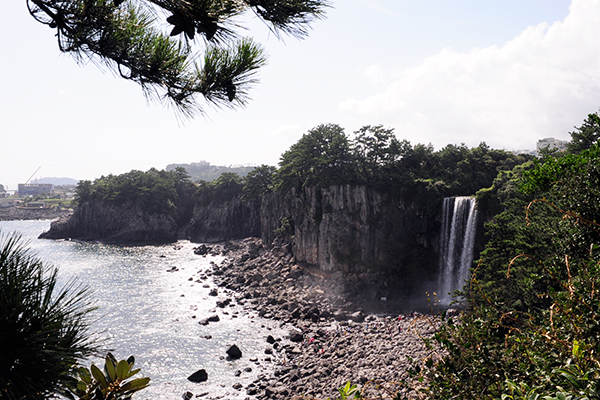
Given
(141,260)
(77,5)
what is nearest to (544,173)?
(77,5)

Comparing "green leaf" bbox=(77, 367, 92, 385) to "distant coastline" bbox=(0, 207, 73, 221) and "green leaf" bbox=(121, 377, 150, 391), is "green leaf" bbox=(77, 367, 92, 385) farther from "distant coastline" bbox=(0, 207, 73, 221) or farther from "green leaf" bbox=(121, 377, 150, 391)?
"distant coastline" bbox=(0, 207, 73, 221)

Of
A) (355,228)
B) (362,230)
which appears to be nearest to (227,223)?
(355,228)

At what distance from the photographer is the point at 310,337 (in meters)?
24.3

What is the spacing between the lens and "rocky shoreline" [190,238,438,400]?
18.3 m

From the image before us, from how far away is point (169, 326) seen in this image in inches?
1058

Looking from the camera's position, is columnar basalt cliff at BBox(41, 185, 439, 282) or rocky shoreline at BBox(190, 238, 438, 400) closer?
rocky shoreline at BBox(190, 238, 438, 400)

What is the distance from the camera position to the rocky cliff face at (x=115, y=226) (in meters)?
66.0

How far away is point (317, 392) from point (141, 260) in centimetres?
4039

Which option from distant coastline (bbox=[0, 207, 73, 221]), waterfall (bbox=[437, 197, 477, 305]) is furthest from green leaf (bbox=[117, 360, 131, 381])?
distant coastline (bbox=[0, 207, 73, 221])

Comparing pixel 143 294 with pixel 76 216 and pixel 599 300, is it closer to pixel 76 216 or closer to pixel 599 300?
pixel 599 300

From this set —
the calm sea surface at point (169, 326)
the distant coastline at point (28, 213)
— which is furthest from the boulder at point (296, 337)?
the distant coastline at point (28, 213)

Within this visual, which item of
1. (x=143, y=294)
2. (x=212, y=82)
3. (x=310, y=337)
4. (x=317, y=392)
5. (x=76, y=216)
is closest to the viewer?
(x=212, y=82)

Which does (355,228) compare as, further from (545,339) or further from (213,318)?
(545,339)

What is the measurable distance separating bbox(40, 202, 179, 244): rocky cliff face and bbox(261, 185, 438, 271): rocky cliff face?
4088 cm
